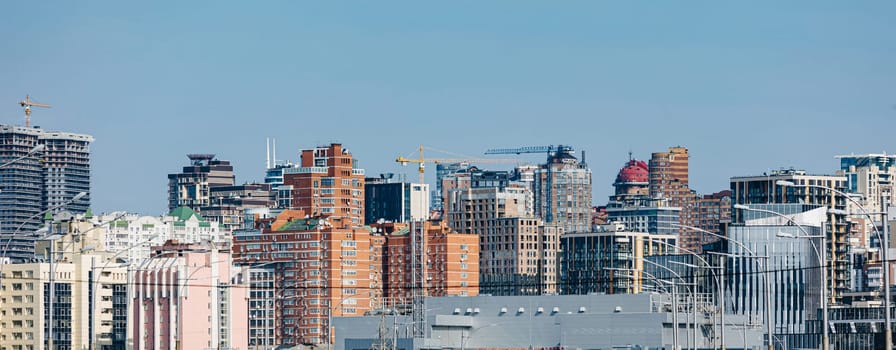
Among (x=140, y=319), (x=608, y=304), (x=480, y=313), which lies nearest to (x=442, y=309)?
(x=480, y=313)

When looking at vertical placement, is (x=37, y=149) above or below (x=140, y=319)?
above

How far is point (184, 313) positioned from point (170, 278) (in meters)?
5.45

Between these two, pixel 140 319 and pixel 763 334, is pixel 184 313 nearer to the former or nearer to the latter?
pixel 140 319

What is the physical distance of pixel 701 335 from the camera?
516ft

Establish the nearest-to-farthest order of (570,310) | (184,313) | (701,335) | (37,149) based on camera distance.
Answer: (37,149) → (701,335) → (570,310) → (184,313)

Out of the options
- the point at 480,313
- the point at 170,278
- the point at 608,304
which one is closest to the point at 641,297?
the point at 608,304

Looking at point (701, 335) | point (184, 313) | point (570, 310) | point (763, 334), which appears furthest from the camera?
point (184, 313)

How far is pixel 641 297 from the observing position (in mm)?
177000

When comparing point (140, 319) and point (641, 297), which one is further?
point (140, 319)

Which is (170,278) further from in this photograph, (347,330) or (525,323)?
(525,323)

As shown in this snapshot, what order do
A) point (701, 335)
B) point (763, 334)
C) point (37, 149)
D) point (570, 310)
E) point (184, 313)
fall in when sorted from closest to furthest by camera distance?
1. point (37, 149)
2. point (701, 335)
3. point (763, 334)
4. point (570, 310)
5. point (184, 313)

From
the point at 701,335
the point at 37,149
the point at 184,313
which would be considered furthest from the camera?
the point at 184,313

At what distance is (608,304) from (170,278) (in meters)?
44.2

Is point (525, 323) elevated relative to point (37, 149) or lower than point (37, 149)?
lower
